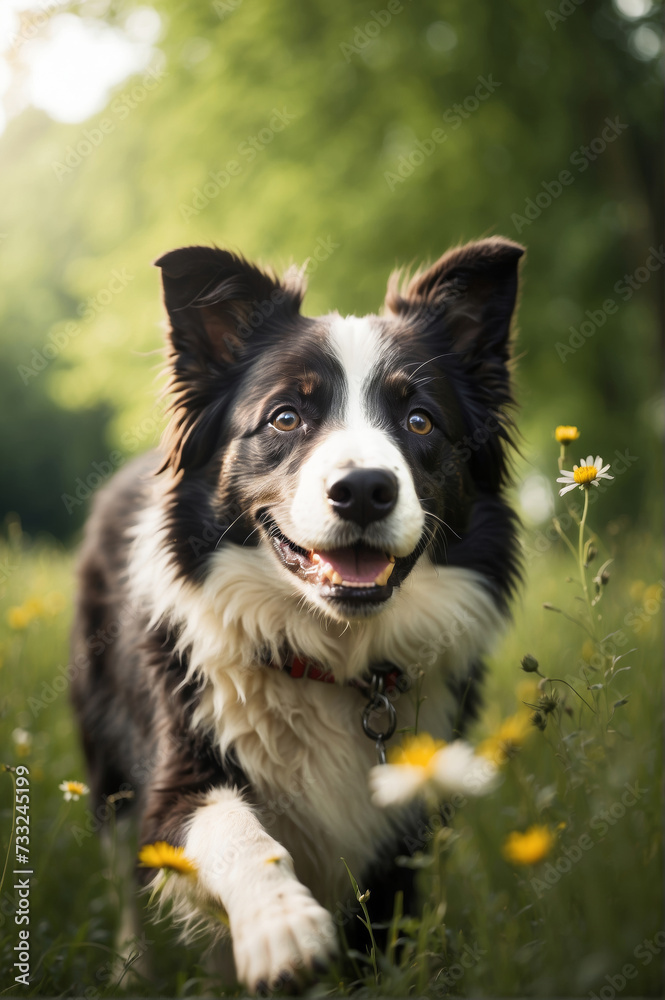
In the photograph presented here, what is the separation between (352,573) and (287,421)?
2.00 feet

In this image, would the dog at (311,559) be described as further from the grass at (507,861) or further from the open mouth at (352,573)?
the grass at (507,861)

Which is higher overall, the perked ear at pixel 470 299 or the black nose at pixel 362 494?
the perked ear at pixel 470 299

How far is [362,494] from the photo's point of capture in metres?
2.05

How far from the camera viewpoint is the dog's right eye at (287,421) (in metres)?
2.51

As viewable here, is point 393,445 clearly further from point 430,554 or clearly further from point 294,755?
point 294,755

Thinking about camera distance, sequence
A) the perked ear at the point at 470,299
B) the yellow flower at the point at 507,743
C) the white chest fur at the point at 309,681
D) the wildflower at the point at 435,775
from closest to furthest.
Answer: the wildflower at the point at 435,775, the yellow flower at the point at 507,743, the white chest fur at the point at 309,681, the perked ear at the point at 470,299

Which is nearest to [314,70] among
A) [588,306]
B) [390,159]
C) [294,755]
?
[390,159]

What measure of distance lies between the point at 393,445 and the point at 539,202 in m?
5.33

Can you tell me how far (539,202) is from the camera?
6.69 meters

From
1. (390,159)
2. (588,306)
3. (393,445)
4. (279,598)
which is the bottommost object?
(279,598)
